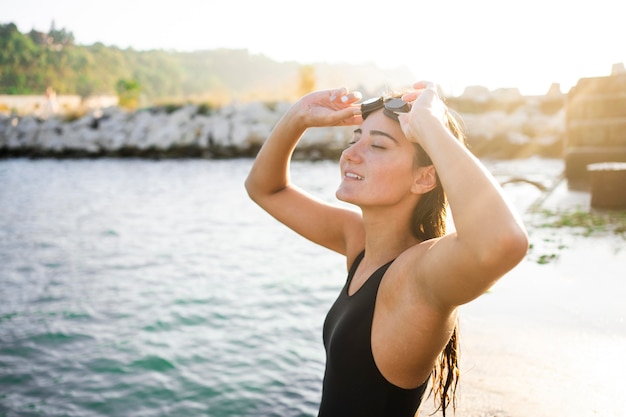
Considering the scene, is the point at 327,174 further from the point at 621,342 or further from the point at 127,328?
the point at 621,342

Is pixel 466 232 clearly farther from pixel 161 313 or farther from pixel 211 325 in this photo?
pixel 161 313

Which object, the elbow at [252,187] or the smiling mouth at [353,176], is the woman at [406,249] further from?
the elbow at [252,187]

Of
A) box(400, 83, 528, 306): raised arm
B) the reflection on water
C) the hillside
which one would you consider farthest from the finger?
the hillside

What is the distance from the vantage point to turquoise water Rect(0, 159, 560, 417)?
4.55m

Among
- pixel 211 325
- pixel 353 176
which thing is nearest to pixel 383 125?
pixel 353 176

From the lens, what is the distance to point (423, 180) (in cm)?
199

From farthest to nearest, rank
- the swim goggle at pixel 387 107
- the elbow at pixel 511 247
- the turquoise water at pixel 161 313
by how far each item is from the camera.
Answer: the turquoise water at pixel 161 313 < the swim goggle at pixel 387 107 < the elbow at pixel 511 247

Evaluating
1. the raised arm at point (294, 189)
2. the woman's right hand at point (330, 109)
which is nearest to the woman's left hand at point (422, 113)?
the woman's right hand at point (330, 109)

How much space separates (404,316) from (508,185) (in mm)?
11758

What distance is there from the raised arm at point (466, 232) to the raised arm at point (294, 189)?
0.80m

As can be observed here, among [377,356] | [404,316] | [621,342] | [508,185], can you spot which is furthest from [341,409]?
[508,185]

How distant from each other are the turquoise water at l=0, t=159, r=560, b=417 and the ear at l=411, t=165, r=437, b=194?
2588mm

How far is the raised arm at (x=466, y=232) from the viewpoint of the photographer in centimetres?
139

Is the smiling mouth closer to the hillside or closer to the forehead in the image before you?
the forehead
